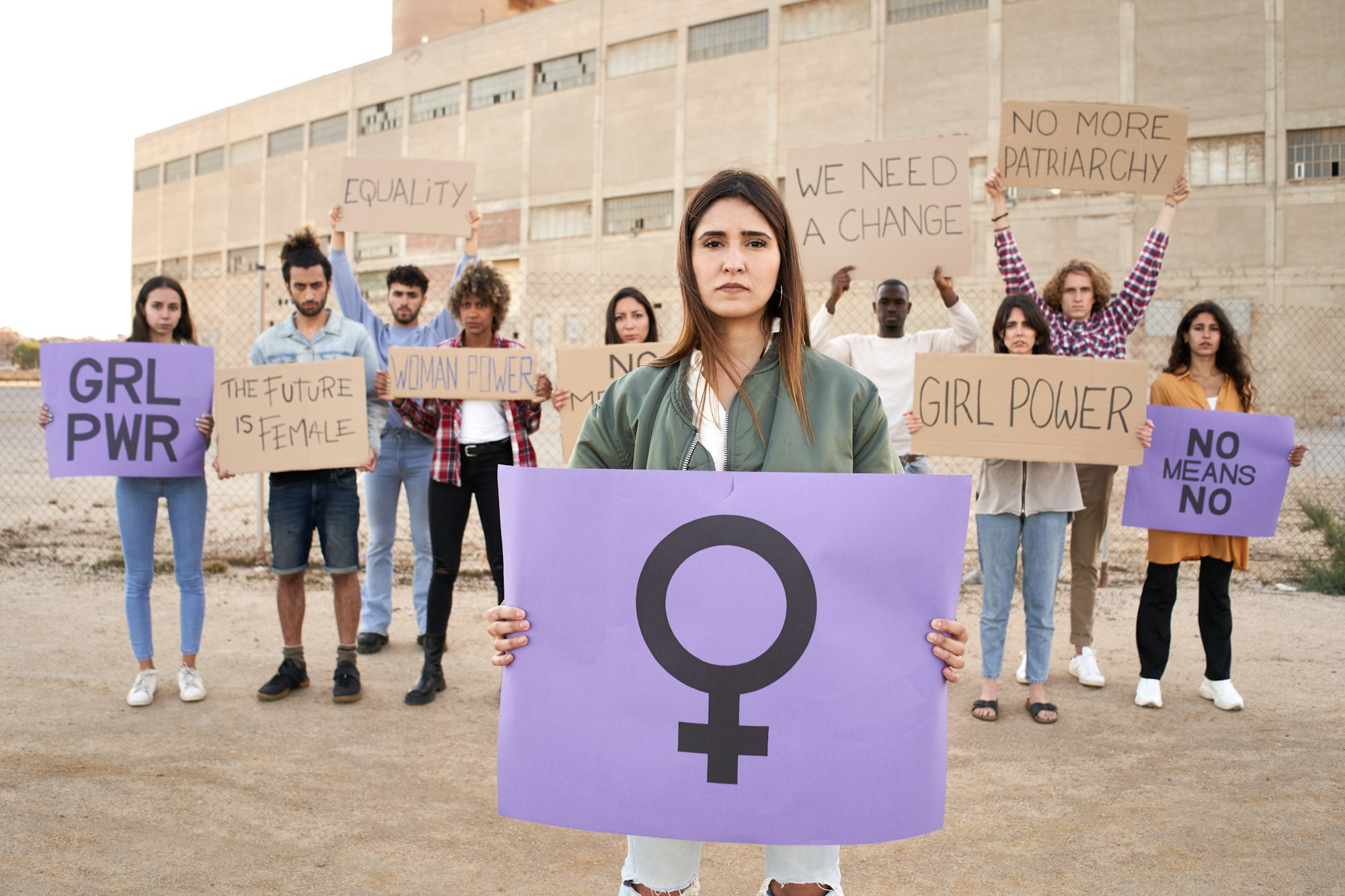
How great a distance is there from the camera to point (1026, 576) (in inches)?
189

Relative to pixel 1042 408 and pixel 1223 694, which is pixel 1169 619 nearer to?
pixel 1223 694

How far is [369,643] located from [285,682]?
39.0 inches

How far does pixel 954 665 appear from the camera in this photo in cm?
180

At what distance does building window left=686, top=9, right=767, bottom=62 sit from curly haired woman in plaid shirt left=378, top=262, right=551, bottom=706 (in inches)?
1158

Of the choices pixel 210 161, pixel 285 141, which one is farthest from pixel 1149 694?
pixel 210 161

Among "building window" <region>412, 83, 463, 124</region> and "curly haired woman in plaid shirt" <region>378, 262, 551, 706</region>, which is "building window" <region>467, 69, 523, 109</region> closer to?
"building window" <region>412, 83, 463, 124</region>

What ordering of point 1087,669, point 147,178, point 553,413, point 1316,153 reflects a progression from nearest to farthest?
point 1087,669 < point 1316,153 < point 553,413 < point 147,178

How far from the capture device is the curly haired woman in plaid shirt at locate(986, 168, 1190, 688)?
5254mm

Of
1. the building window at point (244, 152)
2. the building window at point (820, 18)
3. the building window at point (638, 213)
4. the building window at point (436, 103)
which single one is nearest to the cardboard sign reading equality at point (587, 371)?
the building window at point (638, 213)

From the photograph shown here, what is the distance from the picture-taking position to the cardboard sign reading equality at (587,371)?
16.6 ft

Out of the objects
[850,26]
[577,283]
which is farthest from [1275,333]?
[577,283]

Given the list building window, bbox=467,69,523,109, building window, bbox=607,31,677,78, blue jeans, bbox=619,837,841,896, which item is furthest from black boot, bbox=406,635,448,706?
building window, bbox=467,69,523,109

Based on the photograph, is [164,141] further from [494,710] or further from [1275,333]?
[494,710]

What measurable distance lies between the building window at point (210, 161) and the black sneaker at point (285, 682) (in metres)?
50.0
